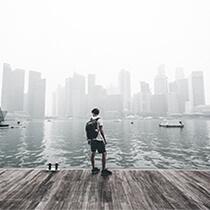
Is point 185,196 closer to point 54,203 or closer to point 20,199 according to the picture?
point 54,203

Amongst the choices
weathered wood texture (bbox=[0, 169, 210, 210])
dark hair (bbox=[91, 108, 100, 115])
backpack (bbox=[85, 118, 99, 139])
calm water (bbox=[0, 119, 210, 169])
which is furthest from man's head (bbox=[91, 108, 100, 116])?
calm water (bbox=[0, 119, 210, 169])

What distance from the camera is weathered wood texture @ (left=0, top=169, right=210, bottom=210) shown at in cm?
430

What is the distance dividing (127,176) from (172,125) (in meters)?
84.7

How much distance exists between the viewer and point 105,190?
205 inches

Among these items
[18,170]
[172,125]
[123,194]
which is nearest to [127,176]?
[123,194]

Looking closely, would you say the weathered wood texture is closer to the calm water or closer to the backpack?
the backpack

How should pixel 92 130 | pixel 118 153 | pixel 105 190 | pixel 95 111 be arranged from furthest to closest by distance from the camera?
pixel 118 153 → pixel 95 111 → pixel 92 130 → pixel 105 190

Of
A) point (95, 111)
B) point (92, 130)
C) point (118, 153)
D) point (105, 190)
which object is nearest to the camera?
point (105, 190)

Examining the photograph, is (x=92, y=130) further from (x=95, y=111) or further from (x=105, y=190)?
(x=105, y=190)

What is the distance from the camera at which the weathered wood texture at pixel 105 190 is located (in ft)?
14.1

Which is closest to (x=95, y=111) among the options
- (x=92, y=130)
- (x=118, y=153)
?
(x=92, y=130)

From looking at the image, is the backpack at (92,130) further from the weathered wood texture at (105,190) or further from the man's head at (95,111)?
the weathered wood texture at (105,190)

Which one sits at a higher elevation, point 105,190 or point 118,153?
point 105,190

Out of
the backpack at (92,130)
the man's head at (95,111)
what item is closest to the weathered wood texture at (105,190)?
the backpack at (92,130)
